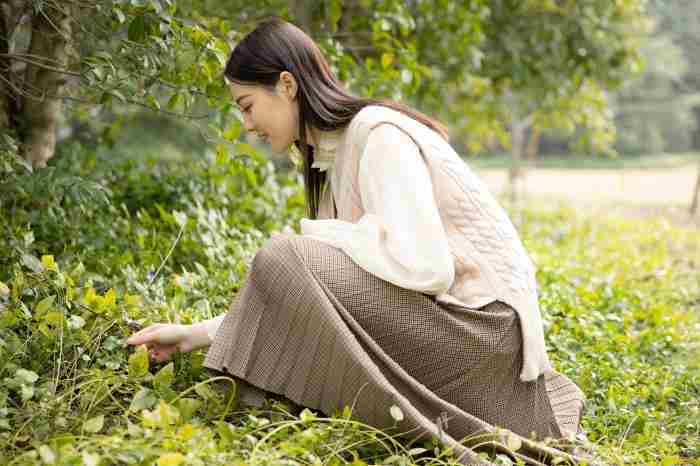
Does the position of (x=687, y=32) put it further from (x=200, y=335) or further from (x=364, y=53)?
(x=200, y=335)

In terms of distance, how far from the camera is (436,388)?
7.91 ft

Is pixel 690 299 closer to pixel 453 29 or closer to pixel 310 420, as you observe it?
pixel 453 29

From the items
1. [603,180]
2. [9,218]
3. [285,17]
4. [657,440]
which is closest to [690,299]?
[657,440]

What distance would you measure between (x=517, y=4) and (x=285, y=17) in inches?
121

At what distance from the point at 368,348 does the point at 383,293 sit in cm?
15

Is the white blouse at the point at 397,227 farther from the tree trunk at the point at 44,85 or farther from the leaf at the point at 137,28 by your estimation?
the tree trunk at the point at 44,85

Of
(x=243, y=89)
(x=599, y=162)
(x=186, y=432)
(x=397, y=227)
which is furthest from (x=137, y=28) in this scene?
(x=599, y=162)

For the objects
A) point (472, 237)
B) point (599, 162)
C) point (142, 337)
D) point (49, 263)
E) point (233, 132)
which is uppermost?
point (233, 132)

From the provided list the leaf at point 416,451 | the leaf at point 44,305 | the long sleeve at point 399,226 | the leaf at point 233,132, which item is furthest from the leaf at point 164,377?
the leaf at point 233,132

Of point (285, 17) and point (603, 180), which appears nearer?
point (285, 17)

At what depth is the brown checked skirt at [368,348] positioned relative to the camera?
89.5 inches

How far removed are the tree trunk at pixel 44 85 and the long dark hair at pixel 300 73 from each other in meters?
1.09

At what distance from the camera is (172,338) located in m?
2.46

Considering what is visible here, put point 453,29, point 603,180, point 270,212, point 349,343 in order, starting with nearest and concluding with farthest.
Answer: point 349,343, point 270,212, point 453,29, point 603,180
